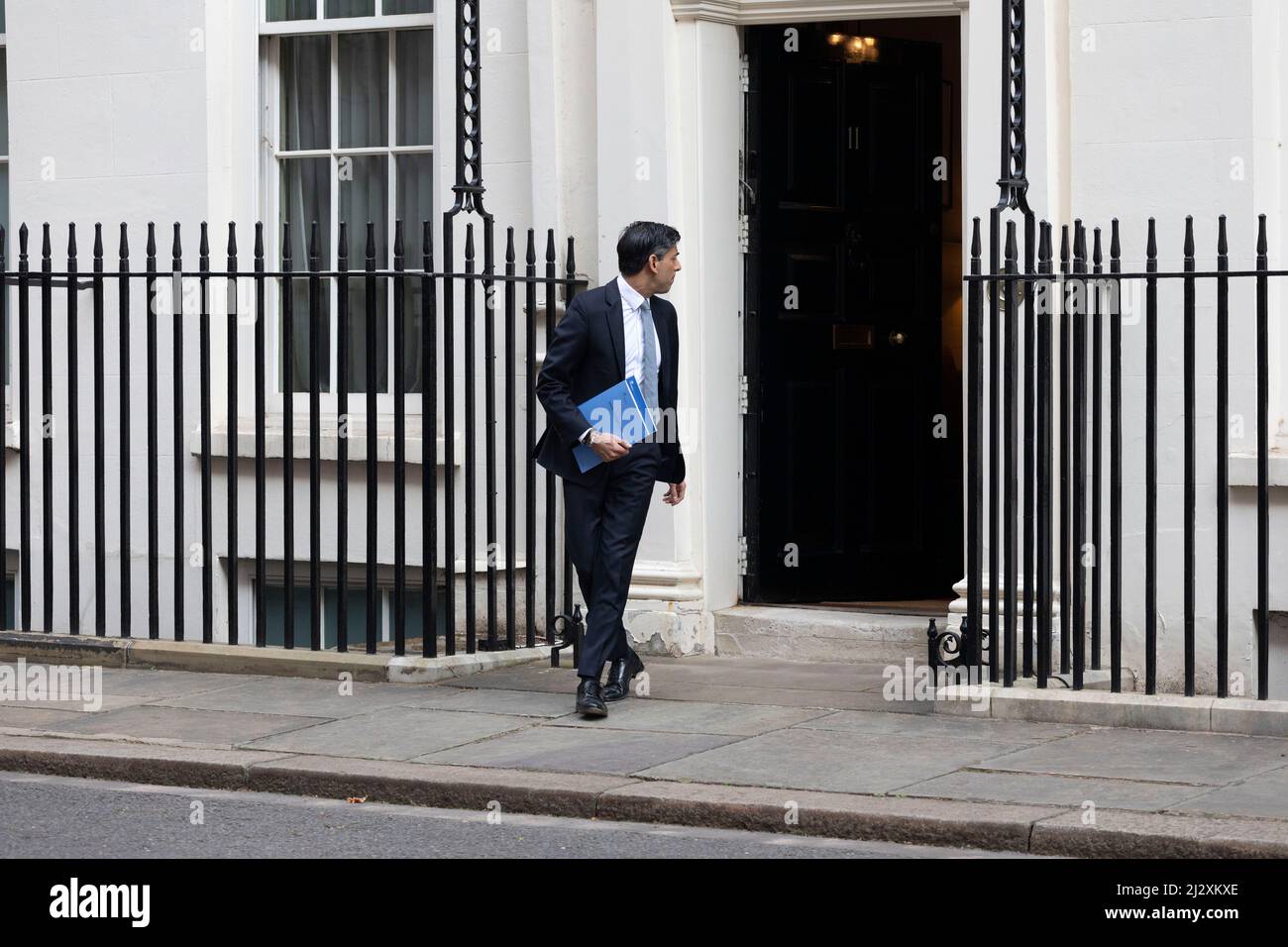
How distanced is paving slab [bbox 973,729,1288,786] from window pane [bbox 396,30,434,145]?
4969mm

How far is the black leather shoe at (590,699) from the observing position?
7.85m

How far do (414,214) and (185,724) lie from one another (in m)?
3.54

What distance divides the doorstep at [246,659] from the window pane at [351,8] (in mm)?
3511

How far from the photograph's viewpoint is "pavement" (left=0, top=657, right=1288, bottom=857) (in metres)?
6.13

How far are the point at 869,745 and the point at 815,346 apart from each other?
339 cm

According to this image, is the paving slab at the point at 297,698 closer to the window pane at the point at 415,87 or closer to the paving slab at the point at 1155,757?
the paving slab at the point at 1155,757

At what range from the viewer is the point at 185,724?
7914mm

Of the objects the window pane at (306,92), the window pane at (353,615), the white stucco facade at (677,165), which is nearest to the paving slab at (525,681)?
the white stucco facade at (677,165)

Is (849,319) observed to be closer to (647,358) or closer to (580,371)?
(647,358)

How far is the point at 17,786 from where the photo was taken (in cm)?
713

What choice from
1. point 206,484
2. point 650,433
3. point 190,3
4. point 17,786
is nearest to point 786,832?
point 650,433

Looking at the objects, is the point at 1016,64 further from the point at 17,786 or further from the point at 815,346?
the point at 17,786

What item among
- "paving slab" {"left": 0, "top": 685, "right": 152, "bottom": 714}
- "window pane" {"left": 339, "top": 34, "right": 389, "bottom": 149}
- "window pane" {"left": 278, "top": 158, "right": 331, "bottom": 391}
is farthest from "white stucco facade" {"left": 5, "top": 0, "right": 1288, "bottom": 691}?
"paving slab" {"left": 0, "top": 685, "right": 152, "bottom": 714}

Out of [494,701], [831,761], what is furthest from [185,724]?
[831,761]
